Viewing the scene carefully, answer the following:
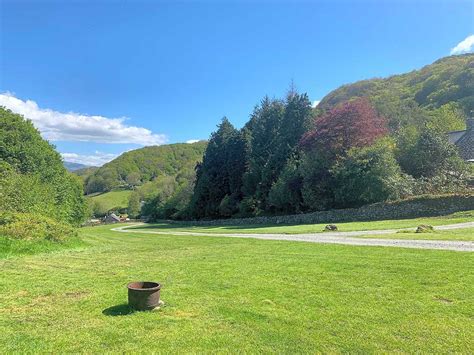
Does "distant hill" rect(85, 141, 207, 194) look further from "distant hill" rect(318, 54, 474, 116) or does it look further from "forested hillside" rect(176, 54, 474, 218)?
"forested hillside" rect(176, 54, 474, 218)

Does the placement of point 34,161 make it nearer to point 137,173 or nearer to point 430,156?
point 430,156

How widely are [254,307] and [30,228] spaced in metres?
11.6

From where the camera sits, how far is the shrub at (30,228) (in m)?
13.3

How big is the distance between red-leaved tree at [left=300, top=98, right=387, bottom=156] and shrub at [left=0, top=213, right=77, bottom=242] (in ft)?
75.1

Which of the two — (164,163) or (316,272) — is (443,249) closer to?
(316,272)

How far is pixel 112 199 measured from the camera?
374 feet

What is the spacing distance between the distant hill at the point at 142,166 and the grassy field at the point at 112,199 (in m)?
4.30

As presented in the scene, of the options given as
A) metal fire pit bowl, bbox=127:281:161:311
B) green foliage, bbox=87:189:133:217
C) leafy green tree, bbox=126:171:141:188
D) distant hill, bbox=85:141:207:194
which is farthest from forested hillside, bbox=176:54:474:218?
leafy green tree, bbox=126:171:141:188

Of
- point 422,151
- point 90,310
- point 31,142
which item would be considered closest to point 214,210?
point 31,142

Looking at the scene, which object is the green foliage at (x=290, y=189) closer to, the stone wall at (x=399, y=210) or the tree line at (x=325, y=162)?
the tree line at (x=325, y=162)

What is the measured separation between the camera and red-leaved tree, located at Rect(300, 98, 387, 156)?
31.0 metres

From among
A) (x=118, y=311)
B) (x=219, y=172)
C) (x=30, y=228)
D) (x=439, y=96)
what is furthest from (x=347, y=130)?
(x=439, y=96)

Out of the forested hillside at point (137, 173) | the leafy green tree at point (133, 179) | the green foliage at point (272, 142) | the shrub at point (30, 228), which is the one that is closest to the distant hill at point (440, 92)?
the green foliage at point (272, 142)

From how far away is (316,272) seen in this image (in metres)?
8.28
